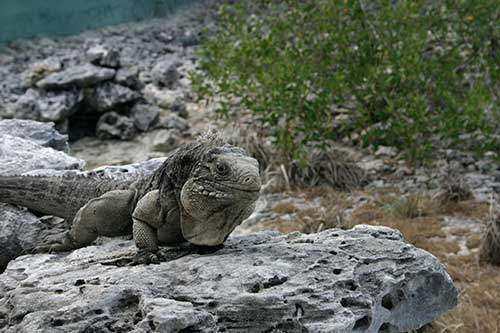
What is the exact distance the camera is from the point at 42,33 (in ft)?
58.4

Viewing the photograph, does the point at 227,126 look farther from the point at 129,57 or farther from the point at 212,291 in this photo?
the point at 212,291

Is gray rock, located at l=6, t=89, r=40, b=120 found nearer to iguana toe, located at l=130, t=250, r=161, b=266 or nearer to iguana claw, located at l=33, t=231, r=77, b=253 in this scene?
iguana claw, located at l=33, t=231, r=77, b=253

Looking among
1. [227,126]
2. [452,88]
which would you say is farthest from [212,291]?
[227,126]

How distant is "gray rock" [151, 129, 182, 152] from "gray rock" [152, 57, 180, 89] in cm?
326

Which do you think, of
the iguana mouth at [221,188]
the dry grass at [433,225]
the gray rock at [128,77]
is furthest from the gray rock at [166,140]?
the iguana mouth at [221,188]

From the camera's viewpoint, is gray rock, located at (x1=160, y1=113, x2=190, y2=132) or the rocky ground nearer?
the rocky ground

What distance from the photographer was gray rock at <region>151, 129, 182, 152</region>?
12.8 meters

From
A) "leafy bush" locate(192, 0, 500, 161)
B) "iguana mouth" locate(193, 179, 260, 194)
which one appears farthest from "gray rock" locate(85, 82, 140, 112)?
"iguana mouth" locate(193, 179, 260, 194)

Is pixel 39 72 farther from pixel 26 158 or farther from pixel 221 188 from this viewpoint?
pixel 221 188

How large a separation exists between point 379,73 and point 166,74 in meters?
7.69

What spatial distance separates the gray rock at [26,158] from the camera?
5195 millimetres

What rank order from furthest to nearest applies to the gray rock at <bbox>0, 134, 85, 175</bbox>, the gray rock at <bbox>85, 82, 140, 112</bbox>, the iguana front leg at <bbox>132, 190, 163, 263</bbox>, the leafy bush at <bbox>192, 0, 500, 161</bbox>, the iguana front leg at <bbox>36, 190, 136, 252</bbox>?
the gray rock at <bbox>85, 82, 140, 112</bbox>
the leafy bush at <bbox>192, 0, 500, 161</bbox>
the gray rock at <bbox>0, 134, 85, 175</bbox>
the iguana front leg at <bbox>36, 190, 136, 252</bbox>
the iguana front leg at <bbox>132, 190, 163, 263</bbox>

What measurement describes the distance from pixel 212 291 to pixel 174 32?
18.9 metres

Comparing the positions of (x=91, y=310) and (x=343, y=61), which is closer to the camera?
(x=91, y=310)
